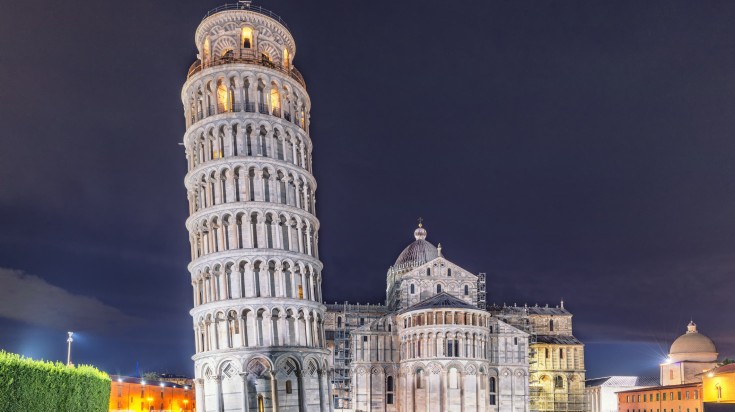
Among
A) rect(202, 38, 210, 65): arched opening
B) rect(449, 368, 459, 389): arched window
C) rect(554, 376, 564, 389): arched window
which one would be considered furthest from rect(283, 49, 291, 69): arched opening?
rect(554, 376, 564, 389): arched window

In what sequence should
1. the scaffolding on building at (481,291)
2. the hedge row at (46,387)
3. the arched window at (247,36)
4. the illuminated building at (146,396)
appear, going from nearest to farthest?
the hedge row at (46,387), the arched window at (247,36), the illuminated building at (146,396), the scaffolding on building at (481,291)

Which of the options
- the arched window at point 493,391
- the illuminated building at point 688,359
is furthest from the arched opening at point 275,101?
the illuminated building at point 688,359

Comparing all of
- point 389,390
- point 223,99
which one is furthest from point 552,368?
point 223,99

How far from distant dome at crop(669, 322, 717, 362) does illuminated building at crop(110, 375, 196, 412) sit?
248ft

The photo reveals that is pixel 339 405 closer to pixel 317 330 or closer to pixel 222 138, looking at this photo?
pixel 317 330

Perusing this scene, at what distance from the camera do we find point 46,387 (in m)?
30.5

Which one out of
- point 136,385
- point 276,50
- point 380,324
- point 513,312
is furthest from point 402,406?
point 276,50

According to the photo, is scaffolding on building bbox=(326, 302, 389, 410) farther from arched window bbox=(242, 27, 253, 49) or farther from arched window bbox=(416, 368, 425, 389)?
arched window bbox=(242, 27, 253, 49)

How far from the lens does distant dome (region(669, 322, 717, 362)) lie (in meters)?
98.3

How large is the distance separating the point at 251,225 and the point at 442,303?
33498 millimetres

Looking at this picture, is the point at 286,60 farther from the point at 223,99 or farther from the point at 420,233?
the point at 420,233

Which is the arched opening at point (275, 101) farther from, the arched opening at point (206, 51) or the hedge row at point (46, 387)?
the hedge row at point (46, 387)

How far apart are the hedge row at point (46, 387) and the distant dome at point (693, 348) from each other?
288 ft

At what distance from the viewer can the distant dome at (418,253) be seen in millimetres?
97500
